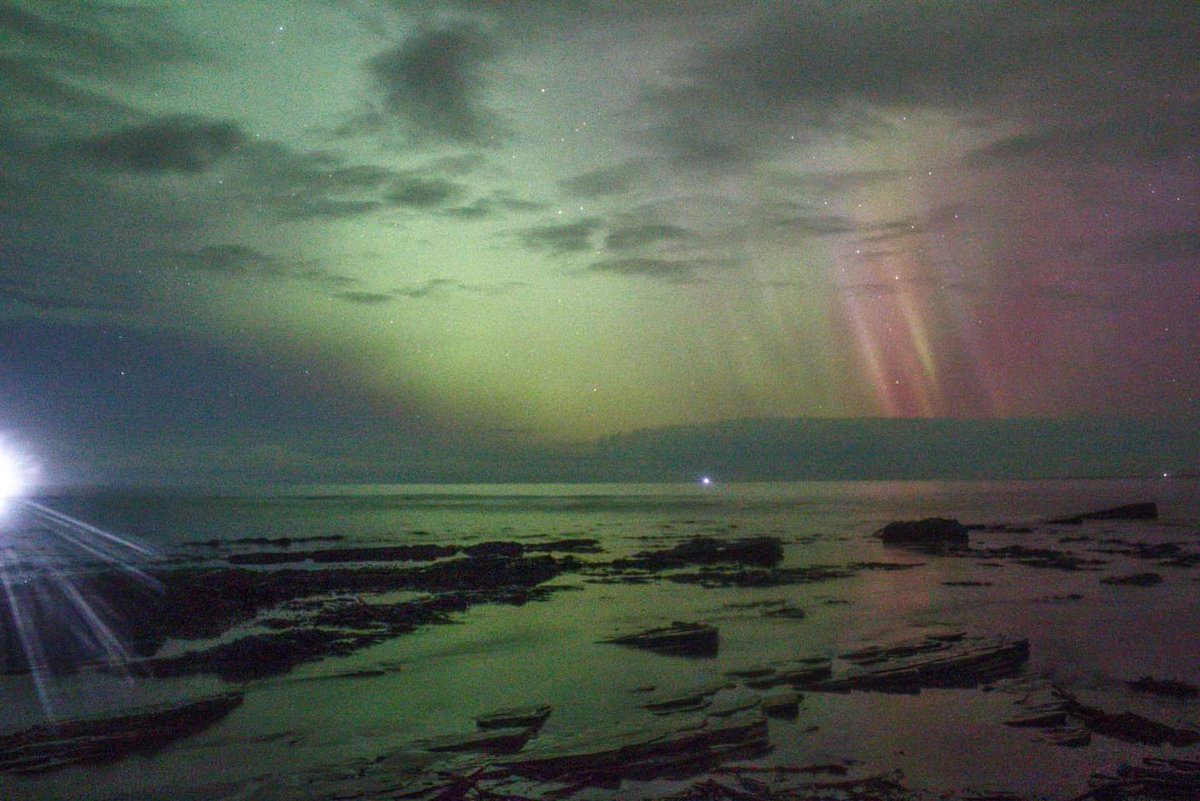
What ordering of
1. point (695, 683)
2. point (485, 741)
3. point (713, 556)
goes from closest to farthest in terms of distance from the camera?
1. point (485, 741)
2. point (695, 683)
3. point (713, 556)

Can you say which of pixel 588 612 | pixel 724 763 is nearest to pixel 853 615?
pixel 588 612

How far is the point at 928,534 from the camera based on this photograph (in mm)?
50906

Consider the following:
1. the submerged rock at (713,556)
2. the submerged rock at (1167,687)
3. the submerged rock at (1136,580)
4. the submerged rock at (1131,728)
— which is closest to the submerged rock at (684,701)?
the submerged rock at (1131,728)

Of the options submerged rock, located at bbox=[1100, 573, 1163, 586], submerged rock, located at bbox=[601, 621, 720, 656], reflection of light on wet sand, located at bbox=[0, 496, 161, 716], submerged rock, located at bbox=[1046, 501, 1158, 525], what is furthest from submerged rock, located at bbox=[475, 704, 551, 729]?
submerged rock, located at bbox=[1046, 501, 1158, 525]

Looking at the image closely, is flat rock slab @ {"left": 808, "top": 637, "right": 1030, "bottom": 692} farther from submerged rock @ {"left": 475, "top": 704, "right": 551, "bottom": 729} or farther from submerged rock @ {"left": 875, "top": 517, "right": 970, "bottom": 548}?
submerged rock @ {"left": 875, "top": 517, "right": 970, "bottom": 548}

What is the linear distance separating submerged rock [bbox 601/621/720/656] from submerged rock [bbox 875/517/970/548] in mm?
33279

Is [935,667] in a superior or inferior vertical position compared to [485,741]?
inferior

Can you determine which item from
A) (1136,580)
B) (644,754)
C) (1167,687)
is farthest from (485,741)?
(1136,580)

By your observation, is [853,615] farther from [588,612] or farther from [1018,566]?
[1018,566]

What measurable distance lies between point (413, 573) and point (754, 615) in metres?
15.9

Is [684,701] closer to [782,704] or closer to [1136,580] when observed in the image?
[782,704]

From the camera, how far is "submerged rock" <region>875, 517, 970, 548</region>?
162 feet

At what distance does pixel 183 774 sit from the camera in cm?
1137

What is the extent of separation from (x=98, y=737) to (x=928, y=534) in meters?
48.3
